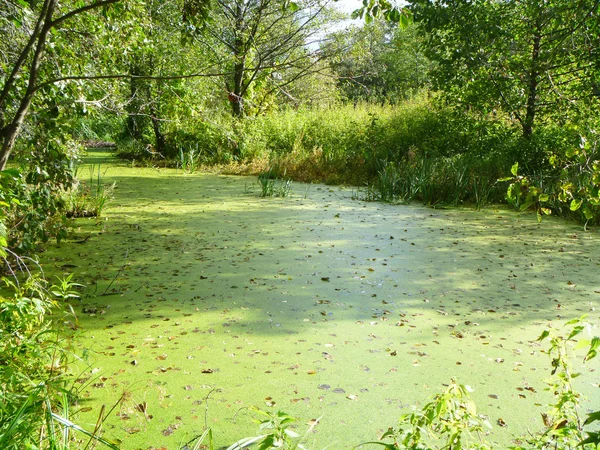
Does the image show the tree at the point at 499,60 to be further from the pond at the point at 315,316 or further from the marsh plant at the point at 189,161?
the marsh plant at the point at 189,161

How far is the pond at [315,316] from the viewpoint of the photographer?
1709 mm

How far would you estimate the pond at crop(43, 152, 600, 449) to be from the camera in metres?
1.71

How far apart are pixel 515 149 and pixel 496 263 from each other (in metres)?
3.36

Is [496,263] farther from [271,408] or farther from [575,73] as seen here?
[575,73]

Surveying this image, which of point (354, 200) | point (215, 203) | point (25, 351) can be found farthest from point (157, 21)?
point (25, 351)

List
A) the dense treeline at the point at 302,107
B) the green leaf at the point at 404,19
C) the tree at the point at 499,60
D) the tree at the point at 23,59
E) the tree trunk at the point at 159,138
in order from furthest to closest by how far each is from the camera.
Result: the tree trunk at the point at 159,138, the tree at the point at 499,60, the dense treeline at the point at 302,107, the tree at the point at 23,59, the green leaf at the point at 404,19

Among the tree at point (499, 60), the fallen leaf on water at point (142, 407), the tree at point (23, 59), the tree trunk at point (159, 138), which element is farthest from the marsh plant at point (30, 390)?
the tree trunk at point (159, 138)

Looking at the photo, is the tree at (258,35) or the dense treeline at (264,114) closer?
the dense treeline at (264,114)

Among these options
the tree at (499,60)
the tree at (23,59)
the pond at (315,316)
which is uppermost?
the tree at (499,60)

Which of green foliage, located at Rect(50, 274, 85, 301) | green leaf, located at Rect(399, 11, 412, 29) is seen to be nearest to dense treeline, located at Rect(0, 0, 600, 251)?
green leaf, located at Rect(399, 11, 412, 29)

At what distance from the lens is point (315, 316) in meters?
2.49

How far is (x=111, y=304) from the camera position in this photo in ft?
8.41

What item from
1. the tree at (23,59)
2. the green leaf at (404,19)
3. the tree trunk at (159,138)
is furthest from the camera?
the tree trunk at (159,138)

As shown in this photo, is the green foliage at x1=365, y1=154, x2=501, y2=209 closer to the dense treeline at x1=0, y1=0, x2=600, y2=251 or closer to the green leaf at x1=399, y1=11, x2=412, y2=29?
the dense treeline at x1=0, y1=0, x2=600, y2=251
